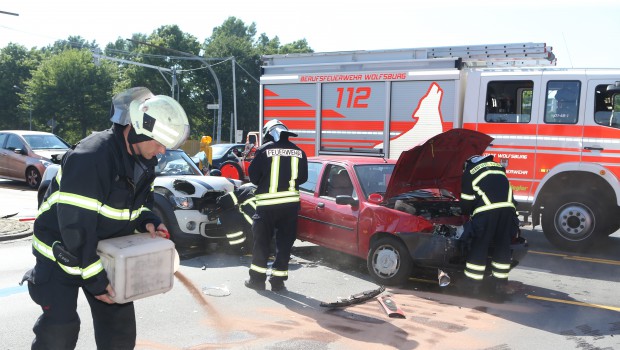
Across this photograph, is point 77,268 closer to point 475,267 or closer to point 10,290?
point 10,290

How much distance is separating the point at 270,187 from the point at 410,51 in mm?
5311

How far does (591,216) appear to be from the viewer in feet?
28.6

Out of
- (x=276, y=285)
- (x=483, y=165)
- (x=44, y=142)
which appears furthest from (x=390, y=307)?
(x=44, y=142)

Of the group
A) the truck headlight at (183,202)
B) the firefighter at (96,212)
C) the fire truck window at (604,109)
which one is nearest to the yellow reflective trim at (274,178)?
the truck headlight at (183,202)

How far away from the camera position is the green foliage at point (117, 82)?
48375 mm

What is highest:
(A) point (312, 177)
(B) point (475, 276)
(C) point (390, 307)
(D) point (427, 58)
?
(D) point (427, 58)

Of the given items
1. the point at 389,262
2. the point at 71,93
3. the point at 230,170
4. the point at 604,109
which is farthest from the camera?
the point at 71,93

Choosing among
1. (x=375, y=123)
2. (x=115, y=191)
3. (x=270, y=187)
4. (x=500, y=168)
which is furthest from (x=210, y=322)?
(x=375, y=123)

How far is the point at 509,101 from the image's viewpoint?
921cm

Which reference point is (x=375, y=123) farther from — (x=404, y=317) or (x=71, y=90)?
(x=71, y=90)

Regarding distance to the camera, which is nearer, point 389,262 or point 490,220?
point 490,220

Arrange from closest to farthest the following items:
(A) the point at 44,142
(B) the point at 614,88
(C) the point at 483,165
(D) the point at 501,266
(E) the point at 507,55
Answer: (D) the point at 501,266
(C) the point at 483,165
(B) the point at 614,88
(E) the point at 507,55
(A) the point at 44,142

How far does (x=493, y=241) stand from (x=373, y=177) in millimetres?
1764

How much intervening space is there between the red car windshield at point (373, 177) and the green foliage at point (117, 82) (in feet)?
128
